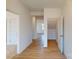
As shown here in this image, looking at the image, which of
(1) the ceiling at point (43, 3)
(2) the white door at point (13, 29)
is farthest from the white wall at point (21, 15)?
(1) the ceiling at point (43, 3)

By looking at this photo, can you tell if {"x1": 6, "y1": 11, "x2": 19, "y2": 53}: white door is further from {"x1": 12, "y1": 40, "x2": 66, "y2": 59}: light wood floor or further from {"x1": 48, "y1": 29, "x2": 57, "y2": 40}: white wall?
{"x1": 48, "y1": 29, "x2": 57, "y2": 40}: white wall

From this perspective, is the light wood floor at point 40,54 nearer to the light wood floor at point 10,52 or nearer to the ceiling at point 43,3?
the light wood floor at point 10,52

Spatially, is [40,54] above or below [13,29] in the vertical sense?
below

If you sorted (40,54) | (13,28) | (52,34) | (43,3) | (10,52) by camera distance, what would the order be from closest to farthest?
1. (10,52)
2. (40,54)
3. (13,28)
4. (43,3)
5. (52,34)

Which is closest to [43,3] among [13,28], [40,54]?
[13,28]

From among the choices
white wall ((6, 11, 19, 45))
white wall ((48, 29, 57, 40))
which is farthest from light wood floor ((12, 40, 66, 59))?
white wall ((48, 29, 57, 40))

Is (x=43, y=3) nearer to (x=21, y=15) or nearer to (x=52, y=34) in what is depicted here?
(x=21, y=15)

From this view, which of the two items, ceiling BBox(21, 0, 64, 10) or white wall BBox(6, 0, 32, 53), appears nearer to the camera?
A: white wall BBox(6, 0, 32, 53)

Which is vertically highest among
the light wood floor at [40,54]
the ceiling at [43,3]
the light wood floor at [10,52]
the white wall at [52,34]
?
the ceiling at [43,3]

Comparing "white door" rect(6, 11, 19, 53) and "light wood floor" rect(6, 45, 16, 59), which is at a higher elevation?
"white door" rect(6, 11, 19, 53)

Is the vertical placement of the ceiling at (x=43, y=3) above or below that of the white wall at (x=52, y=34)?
above

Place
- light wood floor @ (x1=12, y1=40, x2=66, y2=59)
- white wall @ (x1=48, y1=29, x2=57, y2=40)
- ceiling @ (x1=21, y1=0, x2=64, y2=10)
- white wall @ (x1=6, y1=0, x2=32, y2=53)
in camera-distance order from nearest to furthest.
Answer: white wall @ (x1=6, y1=0, x2=32, y2=53), light wood floor @ (x1=12, y1=40, x2=66, y2=59), ceiling @ (x1=21, y1=0, x2=64, y2=10), white wall @ (x1=48, y1=29, x2=57, y2=40)
